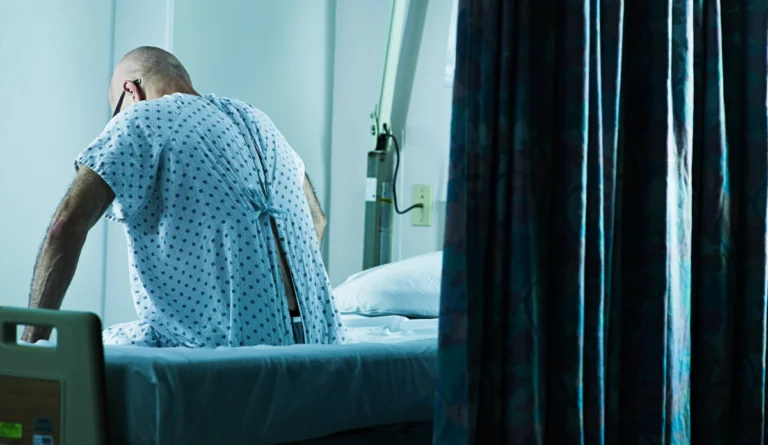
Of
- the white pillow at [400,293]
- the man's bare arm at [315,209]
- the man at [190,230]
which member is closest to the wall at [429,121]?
the white pillow at [400,293]

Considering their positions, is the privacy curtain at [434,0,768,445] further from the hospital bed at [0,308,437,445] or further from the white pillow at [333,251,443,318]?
the white pillow at [333,251,443,318]

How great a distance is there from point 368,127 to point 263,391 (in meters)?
2.16

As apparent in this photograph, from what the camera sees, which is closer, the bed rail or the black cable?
the bed rail

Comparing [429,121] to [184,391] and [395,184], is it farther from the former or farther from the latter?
[184,391]

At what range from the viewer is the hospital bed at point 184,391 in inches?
47.3

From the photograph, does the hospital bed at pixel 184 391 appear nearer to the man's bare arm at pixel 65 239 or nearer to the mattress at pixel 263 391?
the mattress at pixel 263 391

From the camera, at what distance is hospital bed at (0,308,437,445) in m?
1.20

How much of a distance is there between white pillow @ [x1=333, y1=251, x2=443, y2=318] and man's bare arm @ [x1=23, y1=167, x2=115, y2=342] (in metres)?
1.21

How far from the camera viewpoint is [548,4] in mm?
1211

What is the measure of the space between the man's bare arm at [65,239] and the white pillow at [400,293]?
1.21 meters

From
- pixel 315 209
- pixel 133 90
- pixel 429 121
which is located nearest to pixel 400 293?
pixel 315 209

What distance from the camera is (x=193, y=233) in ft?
5.62

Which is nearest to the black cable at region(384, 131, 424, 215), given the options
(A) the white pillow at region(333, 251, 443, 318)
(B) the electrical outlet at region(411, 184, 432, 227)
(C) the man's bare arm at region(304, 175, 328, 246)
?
(B) the electrical outlet at region(411, 184, 432, 227)

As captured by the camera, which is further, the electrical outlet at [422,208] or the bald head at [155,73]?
the electrical outlet at [422,208]
